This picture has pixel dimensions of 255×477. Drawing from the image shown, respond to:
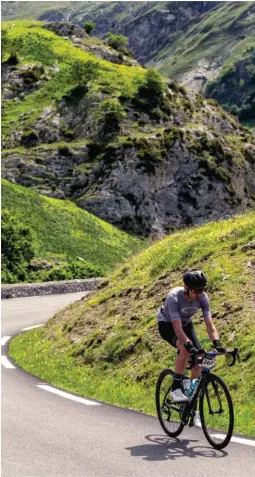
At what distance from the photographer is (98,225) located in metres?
63.1

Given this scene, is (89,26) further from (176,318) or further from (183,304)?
(176,318)

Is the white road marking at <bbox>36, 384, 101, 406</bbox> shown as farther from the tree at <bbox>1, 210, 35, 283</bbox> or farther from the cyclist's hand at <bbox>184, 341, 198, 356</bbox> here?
the tree at <bbox>1, 210, 35, 283</bbox>

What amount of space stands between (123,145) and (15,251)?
25.4 m

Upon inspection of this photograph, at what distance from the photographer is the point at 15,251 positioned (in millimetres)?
48594

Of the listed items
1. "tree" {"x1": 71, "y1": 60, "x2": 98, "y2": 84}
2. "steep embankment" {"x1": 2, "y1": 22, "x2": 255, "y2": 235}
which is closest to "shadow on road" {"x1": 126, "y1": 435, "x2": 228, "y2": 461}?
"steep embankment" {"x1": 2, "y1": 22, "x2": 255, "y2": 235}

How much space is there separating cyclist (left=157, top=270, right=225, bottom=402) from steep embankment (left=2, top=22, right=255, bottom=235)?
58142 millimetres

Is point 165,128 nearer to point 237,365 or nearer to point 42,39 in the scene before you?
point 42,39

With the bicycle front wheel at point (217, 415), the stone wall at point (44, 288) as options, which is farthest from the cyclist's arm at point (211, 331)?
the stone wall at point (44, 288)

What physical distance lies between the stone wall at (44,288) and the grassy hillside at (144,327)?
17.3 meters

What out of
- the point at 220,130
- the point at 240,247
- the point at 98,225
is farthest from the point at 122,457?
the point at 220,130

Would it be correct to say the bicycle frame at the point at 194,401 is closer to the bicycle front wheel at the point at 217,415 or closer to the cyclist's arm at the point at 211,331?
the bicycle front wheel at the point at 217,415

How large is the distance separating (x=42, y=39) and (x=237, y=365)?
89660 millimetres

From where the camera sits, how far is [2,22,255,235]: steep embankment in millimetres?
67938

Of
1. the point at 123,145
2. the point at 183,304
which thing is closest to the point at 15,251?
the point at 123,145
